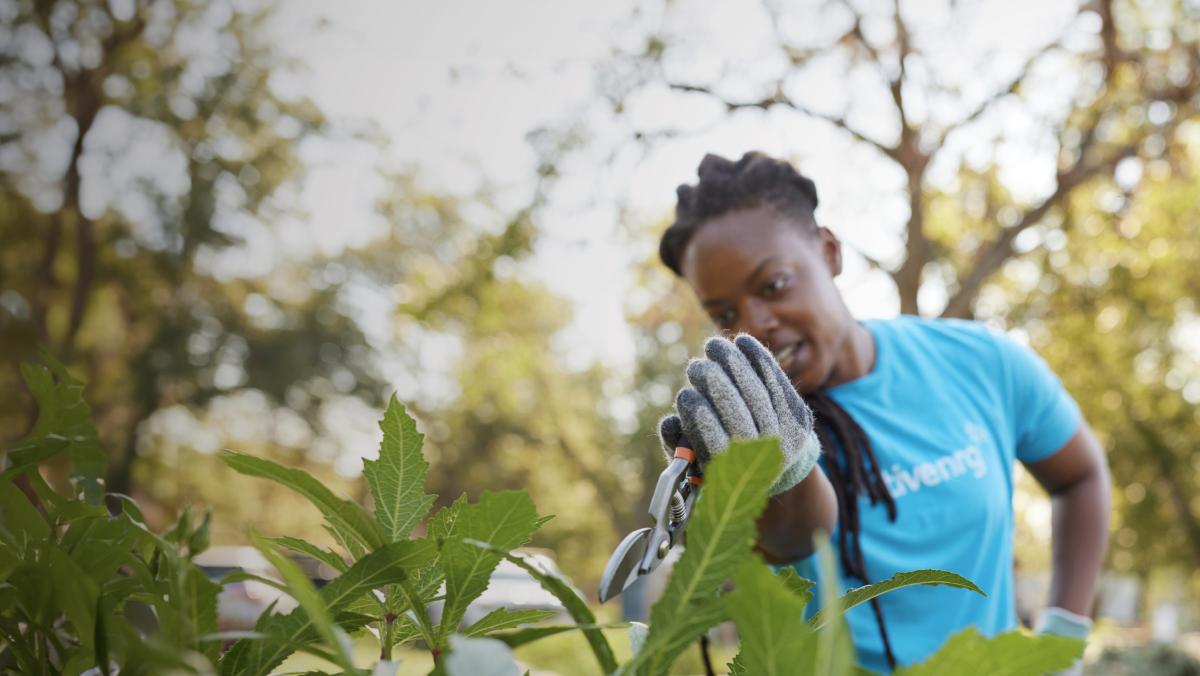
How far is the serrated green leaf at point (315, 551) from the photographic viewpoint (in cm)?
50

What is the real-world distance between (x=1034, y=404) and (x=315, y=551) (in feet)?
7.83

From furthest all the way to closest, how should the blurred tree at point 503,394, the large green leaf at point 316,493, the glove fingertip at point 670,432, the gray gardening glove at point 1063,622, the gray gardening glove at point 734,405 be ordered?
the blurred tree at point 503,394, the gray gardening glove at point 1063,622, the glove fingertip at point 670,432, the gray gardening glove at point 734,405, the large green leaf at point 316,493

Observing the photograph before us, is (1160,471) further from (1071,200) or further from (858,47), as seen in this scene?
(858,47)

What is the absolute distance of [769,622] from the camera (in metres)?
0.32

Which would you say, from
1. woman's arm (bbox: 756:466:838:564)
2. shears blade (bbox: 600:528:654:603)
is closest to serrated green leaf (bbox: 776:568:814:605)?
shears blade (bbox: 600:528:654:603)

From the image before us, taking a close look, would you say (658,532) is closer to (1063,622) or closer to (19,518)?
(19,518)

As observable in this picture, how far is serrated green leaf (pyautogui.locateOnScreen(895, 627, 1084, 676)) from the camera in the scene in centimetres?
33

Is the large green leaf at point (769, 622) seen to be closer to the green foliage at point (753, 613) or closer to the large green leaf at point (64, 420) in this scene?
the green foliage at point (753, 613)

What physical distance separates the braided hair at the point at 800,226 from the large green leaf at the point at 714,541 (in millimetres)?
1648

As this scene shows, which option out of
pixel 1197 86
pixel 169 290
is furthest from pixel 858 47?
pixel 169 290

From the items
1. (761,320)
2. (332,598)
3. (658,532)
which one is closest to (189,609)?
(332,598)

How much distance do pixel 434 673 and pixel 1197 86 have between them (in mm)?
9340

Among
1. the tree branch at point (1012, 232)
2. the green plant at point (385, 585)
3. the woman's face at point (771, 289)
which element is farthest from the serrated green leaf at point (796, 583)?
the tree branch at point (1012, 232)

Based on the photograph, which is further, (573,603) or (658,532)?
(658,532)
